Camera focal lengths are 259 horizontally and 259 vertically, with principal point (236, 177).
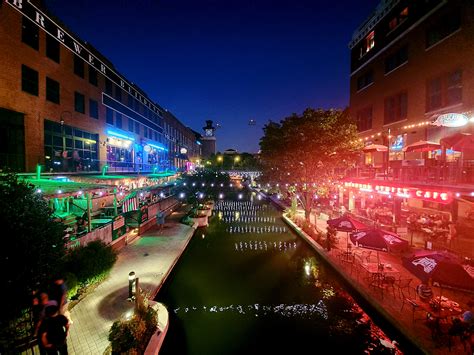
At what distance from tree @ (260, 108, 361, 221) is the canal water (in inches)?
238

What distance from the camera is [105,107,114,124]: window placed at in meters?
28.2

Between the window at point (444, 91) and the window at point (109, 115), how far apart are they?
98.3 ft

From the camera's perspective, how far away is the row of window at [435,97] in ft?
57.3

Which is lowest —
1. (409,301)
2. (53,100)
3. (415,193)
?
(409,301)

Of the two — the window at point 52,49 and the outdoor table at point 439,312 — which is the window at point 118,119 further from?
the outdoor table at point 439,312

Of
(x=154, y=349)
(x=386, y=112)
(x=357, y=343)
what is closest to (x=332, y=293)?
(x=357, y=343)

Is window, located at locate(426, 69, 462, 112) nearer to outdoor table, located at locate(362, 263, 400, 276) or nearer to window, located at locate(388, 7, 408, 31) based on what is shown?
window, located at locate(388, 7, 408, 31)

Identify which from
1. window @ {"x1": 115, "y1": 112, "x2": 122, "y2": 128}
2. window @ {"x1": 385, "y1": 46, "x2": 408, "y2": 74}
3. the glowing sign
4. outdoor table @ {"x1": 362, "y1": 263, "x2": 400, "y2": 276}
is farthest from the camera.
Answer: window @ {"x1": 115, "y1": 112, "x2": 122, "y2": 128}

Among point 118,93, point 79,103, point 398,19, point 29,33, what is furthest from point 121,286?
point 398,19

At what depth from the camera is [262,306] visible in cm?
1130

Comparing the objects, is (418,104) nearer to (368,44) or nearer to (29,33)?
(368,44)

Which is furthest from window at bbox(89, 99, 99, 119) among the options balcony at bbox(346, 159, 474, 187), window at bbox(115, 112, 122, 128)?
balcony at bbox(346, 159, 474, 187)

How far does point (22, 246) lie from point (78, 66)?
2280 centimetres

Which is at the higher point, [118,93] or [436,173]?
[118,93]
